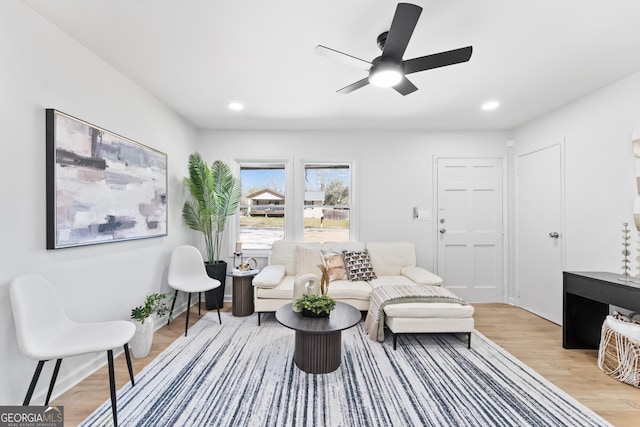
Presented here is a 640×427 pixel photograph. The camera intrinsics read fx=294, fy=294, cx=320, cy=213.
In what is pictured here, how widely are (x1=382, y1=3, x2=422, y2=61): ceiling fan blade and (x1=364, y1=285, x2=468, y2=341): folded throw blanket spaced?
209 cm

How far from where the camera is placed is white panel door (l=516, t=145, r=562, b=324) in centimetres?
345

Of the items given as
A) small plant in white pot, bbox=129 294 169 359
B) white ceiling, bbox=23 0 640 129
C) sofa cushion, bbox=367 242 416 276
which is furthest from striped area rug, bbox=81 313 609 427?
white ceiling, bbox=23 0 640 129

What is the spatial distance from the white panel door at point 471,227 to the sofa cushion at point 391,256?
58 cm

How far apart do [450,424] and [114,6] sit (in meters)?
3.24

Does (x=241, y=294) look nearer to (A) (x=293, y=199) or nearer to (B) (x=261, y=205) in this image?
(B) (x=261, y=205)

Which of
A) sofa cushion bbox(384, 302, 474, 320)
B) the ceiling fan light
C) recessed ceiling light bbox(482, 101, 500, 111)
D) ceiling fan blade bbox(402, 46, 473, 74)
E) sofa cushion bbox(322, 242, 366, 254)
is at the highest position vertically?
recessed ceiling light bbox(482, 101, 500, 111)

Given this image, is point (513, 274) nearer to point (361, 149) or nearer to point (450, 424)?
point (361, 149)

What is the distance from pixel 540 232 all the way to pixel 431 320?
210cm

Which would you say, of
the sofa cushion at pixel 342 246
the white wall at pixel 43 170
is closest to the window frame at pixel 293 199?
the sofa cushion at pixel 342 246

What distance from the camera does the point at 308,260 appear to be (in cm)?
378

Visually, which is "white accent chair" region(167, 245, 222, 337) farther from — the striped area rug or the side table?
the striped area rug

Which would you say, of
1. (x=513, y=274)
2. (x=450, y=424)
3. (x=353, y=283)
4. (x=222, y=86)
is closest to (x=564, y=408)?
(x=450, y=424)

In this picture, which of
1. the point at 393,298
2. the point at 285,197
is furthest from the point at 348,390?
the point at 285,197

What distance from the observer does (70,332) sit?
1.87m
